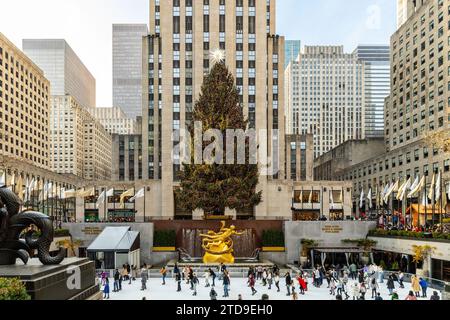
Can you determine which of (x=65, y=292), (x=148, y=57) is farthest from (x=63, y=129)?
(x=65, y=292)

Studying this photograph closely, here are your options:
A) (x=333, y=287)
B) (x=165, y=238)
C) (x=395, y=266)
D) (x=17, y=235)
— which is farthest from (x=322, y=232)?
(x=17, y=235)

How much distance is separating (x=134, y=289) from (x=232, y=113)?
27.2 m

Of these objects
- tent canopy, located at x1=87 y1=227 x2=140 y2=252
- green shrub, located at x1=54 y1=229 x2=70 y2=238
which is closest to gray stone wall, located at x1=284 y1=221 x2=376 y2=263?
tent canopy, located at x1=87 y1=227 x2=140 y2=252

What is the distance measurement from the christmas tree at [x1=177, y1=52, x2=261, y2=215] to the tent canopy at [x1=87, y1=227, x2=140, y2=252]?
24.7 ft

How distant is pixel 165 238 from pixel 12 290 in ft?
126

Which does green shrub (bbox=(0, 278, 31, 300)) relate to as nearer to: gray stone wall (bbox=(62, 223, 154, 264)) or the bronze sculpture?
the bronze sculpture

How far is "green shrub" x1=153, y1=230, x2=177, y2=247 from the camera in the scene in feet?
180

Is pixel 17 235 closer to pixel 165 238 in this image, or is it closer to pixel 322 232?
pixel 165 238

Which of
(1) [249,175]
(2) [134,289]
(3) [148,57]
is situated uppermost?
(3) [148,57]

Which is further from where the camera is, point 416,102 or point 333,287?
point 416,102

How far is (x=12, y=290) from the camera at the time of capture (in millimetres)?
16859

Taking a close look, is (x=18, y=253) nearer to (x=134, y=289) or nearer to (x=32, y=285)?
(x=32, y=285)
